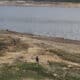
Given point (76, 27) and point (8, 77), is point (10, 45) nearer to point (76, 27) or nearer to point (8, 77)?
point (8, 77)

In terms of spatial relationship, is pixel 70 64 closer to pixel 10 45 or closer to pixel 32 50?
pixel 32 50

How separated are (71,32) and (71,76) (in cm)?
3170

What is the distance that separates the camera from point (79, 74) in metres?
23.5

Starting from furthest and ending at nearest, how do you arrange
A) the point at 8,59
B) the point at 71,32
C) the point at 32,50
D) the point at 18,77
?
the point at 71,32
the point at 32,50
the point at 8,59
the point at 18,77

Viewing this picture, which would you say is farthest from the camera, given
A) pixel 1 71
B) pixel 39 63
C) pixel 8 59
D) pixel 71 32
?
pixel 71 32

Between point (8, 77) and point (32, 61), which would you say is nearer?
point (8, 77)

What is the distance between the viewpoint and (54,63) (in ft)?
88.0

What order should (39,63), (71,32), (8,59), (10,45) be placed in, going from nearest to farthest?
(39,63) → (8,59) → (10,45) → (71,32)

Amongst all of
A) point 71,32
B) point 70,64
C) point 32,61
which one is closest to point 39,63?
point 32,61

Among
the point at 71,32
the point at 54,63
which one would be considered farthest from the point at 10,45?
the point at 71,32

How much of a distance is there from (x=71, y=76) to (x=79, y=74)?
864 millimetres

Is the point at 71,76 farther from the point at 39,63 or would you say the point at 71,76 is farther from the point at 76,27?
the point at 76,27

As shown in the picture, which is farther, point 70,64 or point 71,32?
point 71,32

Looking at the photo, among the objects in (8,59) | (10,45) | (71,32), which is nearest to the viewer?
(8,59)
